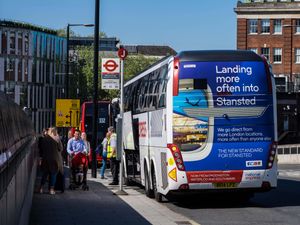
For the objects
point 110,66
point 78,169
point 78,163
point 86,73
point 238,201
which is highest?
point 86,73

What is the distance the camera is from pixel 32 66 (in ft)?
372

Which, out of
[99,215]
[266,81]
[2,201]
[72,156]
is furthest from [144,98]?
[2,201]

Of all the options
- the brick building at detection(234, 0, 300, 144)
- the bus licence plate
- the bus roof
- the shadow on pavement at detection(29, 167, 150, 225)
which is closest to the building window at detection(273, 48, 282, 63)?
the brick building at detection(234, 0, 300, 144)

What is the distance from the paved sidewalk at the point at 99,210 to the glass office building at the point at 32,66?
85.0m

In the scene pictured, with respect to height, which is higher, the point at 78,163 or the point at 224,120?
the point at 224,120

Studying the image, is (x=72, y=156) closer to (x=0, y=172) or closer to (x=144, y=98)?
(x=144, y=98)

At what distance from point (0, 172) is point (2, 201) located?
0.22 metres

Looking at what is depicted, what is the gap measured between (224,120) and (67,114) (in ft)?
77.2

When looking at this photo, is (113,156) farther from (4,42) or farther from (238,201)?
(4,42)

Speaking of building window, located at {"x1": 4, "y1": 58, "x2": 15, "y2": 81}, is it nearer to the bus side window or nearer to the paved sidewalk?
the paved sidewalk

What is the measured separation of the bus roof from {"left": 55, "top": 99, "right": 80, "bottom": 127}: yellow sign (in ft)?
73.9

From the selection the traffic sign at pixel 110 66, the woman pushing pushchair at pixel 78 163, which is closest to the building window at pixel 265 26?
the traffic sign at pixel 110 66

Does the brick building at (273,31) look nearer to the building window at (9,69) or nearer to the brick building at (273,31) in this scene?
the brick building at (273,31)

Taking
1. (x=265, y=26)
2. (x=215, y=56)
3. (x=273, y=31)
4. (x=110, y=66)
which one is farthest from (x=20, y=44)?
(x=215, y=56)
